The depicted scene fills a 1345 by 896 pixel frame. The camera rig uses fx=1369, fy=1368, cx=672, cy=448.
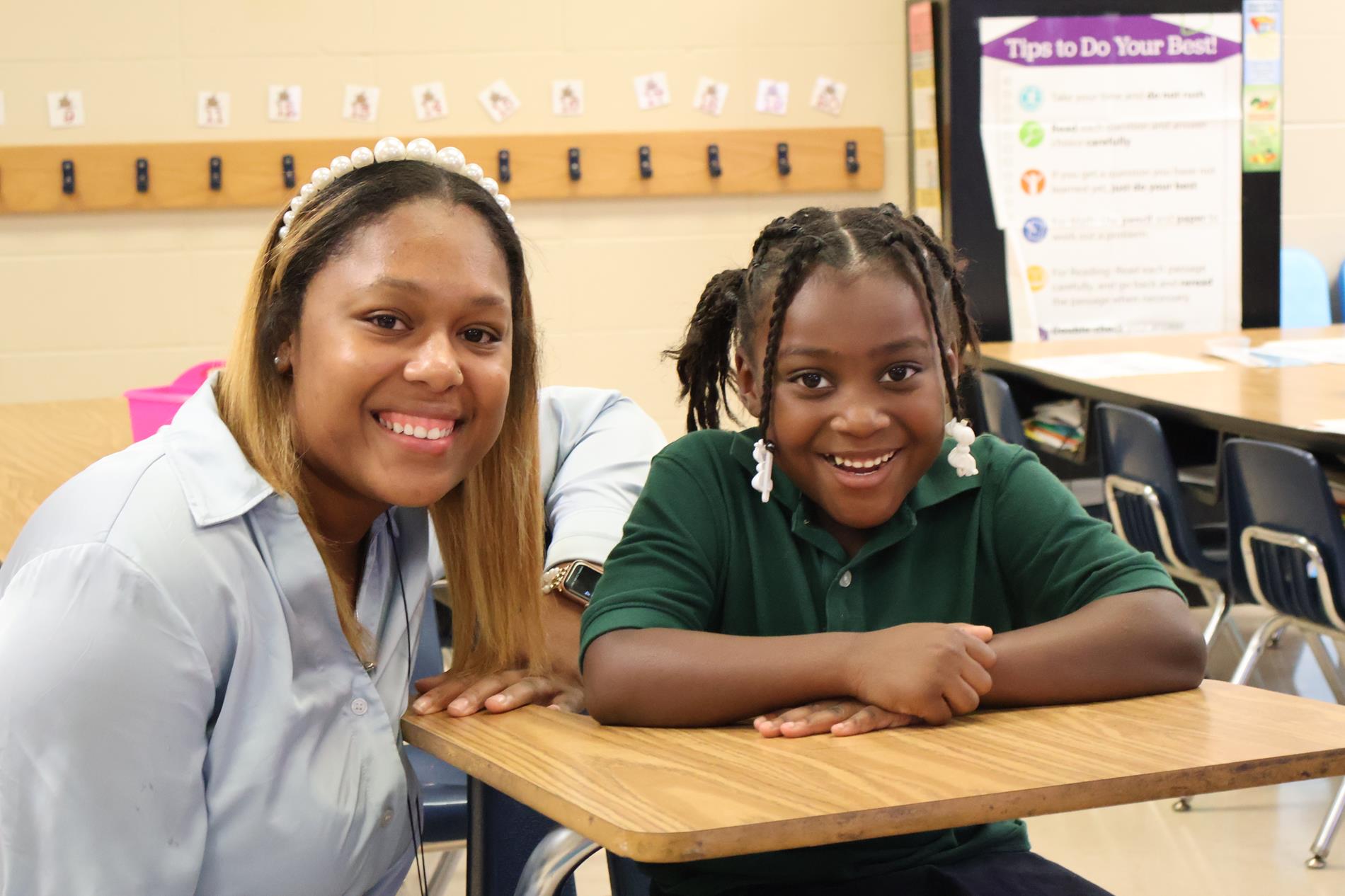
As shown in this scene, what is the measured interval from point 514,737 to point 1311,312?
480 cm

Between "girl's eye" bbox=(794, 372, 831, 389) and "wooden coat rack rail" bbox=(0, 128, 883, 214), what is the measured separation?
131 inches

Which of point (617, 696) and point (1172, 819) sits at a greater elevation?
point (617, 696)

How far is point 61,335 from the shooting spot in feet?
14.9

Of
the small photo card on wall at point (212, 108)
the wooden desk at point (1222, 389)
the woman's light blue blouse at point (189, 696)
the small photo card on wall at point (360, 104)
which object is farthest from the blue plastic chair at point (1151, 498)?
the small photo card on wall at point (212, 108)

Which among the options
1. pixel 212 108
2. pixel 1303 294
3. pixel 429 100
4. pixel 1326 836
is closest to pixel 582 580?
pixel 1326 836

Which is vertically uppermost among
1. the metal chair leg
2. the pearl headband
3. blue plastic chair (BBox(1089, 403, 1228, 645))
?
the pearl headband

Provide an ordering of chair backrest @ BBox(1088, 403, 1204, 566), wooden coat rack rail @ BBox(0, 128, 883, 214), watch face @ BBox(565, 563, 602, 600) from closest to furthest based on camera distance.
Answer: watch face @ BBox(565, 563, 602, 600) < chair backrest @ BBox(1088, 403, 1204, 566) < wooden coat rack rail @ BBox(0, 128, 883, 214)

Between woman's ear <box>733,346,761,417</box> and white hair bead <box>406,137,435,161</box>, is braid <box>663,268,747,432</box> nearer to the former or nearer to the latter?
woman's ear <box>733,346,761,417</box>

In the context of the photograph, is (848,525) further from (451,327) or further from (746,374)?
(451,327)

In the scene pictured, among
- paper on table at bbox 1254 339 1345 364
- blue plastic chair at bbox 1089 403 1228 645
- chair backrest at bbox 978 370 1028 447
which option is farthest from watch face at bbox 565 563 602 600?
paper on table at bbox 1254 339 1345 364

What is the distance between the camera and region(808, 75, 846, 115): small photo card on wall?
4.80 metres

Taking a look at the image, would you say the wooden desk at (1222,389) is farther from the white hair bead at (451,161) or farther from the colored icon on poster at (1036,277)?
the white hair bead at (451,161)

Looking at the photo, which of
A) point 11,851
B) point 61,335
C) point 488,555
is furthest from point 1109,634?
point 61,335

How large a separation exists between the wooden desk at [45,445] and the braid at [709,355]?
98cm
